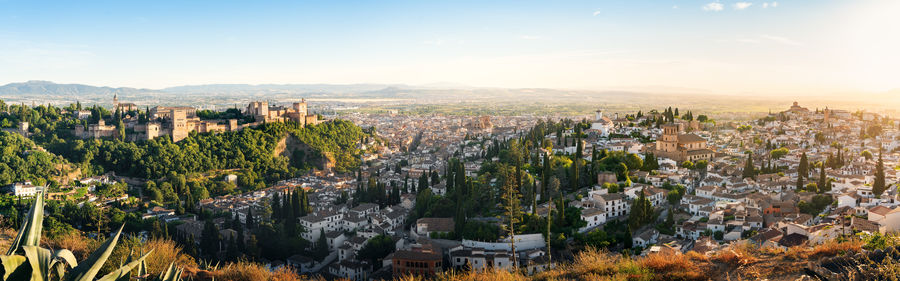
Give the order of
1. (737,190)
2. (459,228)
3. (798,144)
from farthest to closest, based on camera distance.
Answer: (798,144) < (737,190) < (459,228)

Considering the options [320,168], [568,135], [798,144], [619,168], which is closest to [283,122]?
[320,168]

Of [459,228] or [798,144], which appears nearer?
[459,228]

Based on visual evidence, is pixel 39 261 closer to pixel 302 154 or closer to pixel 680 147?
pixel 680 147

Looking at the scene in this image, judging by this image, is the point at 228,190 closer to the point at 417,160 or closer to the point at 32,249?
the point at 417,160

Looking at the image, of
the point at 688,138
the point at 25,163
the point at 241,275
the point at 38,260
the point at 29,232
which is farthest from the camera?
the point at 25,163

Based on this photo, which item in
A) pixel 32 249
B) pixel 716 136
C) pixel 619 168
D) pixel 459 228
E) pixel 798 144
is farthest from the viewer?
pixel 716 136

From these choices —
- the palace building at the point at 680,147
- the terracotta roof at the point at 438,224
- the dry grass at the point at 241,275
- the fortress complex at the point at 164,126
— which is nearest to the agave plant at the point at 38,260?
the dry grass at the point at 241,275

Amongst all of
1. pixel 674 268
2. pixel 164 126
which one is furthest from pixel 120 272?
pixel 164 126
